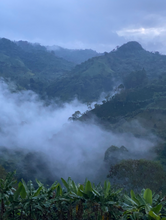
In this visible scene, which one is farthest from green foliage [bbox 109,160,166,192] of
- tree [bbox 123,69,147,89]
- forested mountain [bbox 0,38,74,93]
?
forested mountain [bbox 0,38,74,93]

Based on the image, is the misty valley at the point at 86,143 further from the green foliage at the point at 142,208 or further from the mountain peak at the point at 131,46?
the mountain peak at the point at 131,46

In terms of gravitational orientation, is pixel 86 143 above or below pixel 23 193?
above

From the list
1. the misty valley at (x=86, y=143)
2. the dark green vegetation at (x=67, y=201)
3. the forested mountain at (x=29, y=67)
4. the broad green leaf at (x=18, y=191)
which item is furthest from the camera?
the forested mountain at (x=29, y=67)

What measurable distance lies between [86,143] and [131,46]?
143747 millimetres

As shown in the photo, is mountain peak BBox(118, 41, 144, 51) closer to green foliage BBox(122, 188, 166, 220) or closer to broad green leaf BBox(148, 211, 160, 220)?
green foliage BBox(122, 188, 166, 220)

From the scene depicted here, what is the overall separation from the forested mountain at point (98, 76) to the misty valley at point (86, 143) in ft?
1.80

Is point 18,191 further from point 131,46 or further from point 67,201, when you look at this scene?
point 131,46

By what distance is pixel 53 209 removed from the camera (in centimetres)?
675

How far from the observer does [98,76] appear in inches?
4395

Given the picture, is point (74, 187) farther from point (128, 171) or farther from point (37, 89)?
point (37, 89)

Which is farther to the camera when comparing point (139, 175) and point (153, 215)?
point (139, 175)

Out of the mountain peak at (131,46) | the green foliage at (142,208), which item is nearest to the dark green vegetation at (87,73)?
the mountain peak at (131,46)

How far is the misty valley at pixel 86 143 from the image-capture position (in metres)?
6.18

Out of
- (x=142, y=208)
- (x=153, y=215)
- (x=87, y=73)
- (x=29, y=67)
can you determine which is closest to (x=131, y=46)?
(x=87, y=73)
